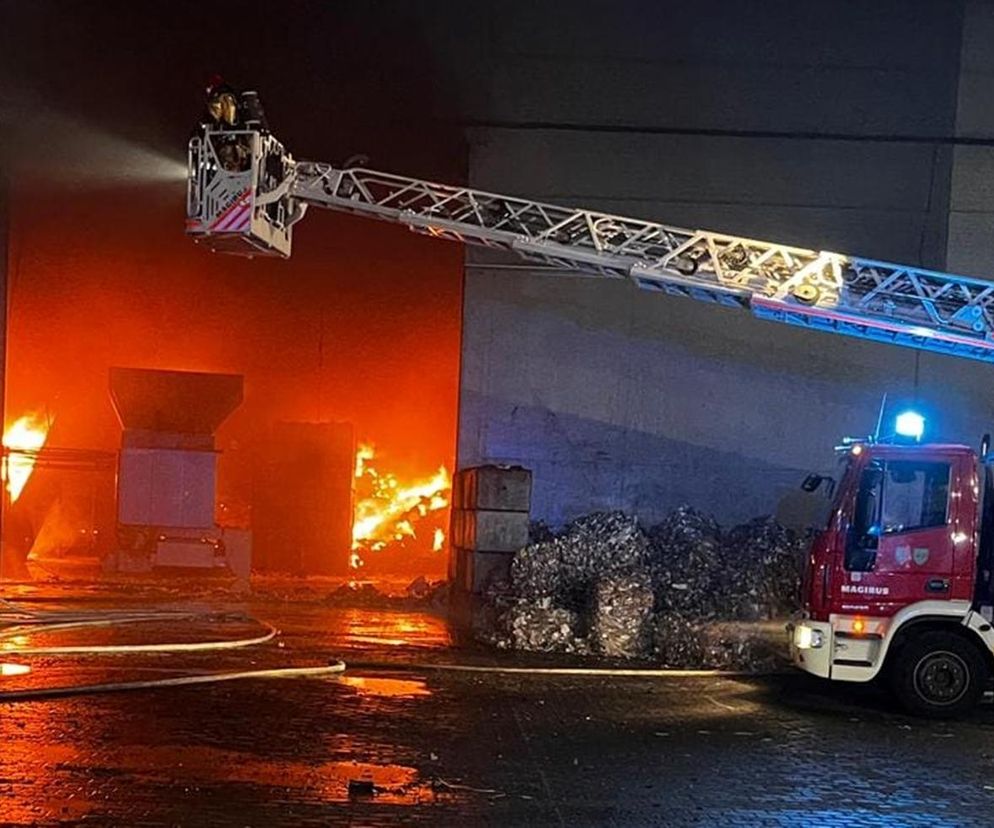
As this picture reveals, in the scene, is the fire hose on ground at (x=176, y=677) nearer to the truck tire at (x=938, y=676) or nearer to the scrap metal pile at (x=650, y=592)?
the scrap metal pile at (x=650, y=592)

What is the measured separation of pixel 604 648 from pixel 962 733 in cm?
371

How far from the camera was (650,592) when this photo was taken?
1117cm

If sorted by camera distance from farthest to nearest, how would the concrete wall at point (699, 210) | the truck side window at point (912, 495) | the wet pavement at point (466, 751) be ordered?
the concrete wall at point (699, 210) → the truck side window at point (912, 495) → the wet pavement at point (466, 751)

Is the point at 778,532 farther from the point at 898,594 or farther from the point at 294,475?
the point at 294,475

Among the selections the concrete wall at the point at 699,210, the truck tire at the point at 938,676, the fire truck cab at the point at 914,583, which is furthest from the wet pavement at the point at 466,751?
the concrete wall at the point at 699,210

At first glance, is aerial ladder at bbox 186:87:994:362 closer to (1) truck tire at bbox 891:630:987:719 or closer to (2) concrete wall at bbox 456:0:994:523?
(1) truck tire at bbox 891:630:987:719

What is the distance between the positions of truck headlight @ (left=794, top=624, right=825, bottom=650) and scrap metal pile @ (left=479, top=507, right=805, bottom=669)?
6.39 feet

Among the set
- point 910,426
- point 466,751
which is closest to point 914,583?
point 910,426

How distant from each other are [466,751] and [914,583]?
3.86 metres

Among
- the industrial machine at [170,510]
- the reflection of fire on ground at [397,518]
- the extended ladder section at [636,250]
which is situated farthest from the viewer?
the reflection of fire on ground at [397,518]

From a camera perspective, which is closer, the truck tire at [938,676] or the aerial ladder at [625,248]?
the truck tire at [938,676]

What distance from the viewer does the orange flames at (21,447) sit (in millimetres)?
17750

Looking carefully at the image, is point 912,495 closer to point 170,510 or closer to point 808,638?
point 808,638

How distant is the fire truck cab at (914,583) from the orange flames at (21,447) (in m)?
13.1
